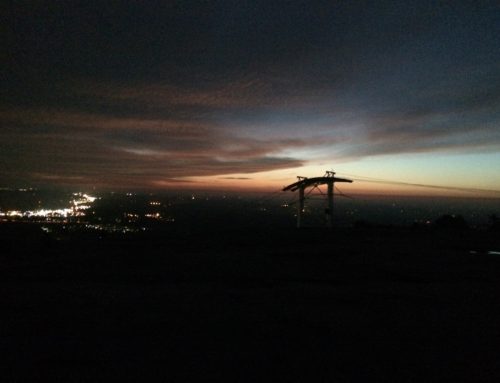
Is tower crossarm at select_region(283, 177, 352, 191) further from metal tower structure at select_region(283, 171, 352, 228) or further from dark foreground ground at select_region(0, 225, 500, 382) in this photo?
dark foreground ground at select_region(0, 225, 500, 382)

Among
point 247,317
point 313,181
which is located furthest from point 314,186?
point 247,317

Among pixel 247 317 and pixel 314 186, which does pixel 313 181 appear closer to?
pixel 314 186

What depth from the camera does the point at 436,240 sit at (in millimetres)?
16000

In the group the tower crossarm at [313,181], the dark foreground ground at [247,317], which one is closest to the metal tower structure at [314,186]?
the tower crossarm at [313,181]

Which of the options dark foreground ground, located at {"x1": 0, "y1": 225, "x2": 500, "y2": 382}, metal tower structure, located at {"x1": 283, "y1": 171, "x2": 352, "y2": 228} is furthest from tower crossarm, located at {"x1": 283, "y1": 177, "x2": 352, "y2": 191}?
dark foreground ground, located at {"x1": 0, "y1": 225, "x2": 500, "y2": 382}

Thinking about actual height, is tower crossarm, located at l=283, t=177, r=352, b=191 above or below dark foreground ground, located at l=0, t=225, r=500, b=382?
above

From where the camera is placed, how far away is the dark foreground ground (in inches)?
168

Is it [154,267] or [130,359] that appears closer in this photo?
[130,359]

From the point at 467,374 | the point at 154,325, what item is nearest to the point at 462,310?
the point at 467,374

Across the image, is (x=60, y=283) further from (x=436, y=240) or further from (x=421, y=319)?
(x=436, y=240)

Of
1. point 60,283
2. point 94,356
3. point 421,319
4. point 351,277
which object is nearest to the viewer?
point 94,356

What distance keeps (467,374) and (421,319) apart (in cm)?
181

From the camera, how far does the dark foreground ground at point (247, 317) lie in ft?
14.0

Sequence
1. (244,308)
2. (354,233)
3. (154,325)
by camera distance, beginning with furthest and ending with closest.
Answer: (354,233), (244,308), (154,325)
